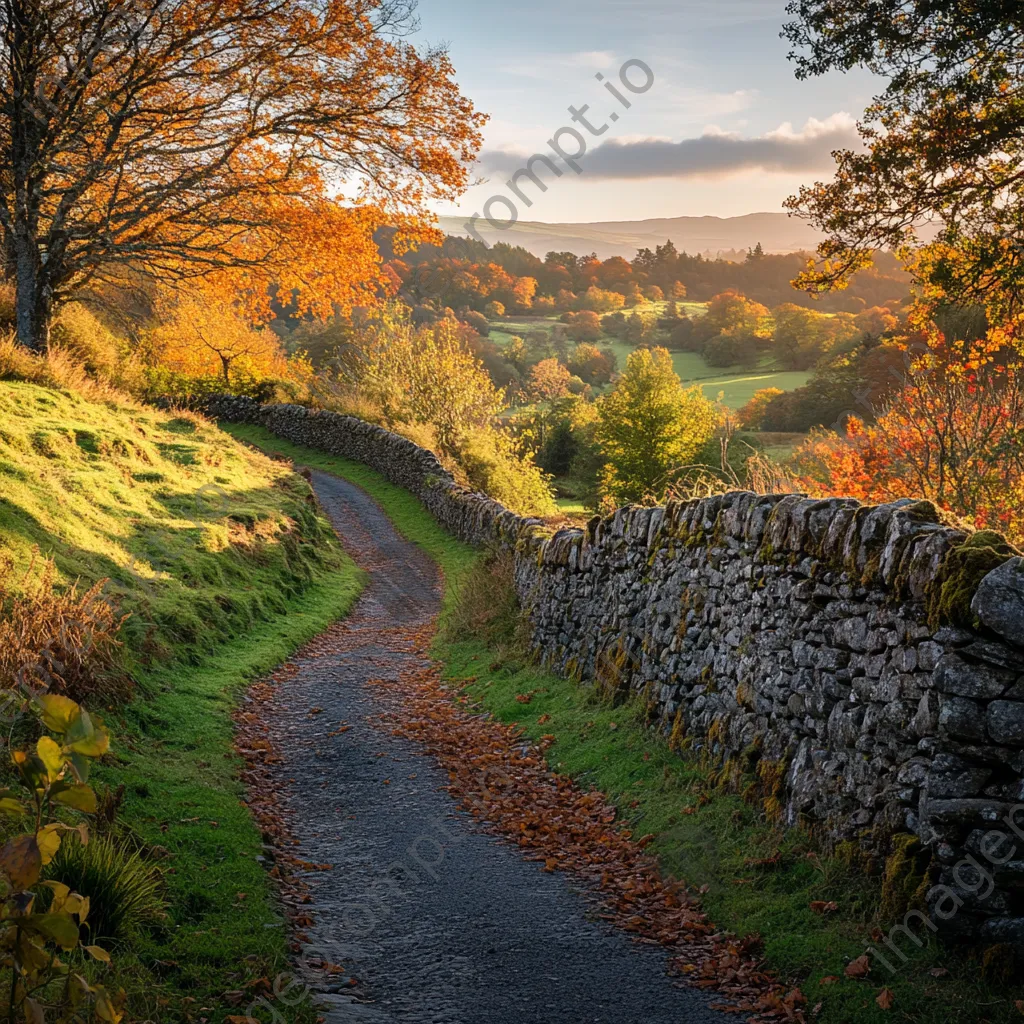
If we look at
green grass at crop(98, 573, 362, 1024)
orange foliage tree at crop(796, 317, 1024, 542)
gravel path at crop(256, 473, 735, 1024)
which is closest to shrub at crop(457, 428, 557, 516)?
orange foliage tree at crop(796, 317, 1024, 542)

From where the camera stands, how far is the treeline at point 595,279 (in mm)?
103688

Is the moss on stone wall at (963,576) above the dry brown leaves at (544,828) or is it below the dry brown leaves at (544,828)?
above

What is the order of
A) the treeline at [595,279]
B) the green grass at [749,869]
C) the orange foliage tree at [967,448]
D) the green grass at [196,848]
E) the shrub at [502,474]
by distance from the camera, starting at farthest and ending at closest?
the treeline at [595,279] < the shrub at [502,474] < the orange foliage tree at [967,448] < the green grass at [749,869] < the green grass at [196,848]

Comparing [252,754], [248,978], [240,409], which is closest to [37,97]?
[252,754]

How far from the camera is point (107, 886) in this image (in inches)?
187

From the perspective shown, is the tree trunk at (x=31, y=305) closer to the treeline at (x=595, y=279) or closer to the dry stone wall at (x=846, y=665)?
the dry stone wall at (x=846, y=665)

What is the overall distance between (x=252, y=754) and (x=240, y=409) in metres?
33.4

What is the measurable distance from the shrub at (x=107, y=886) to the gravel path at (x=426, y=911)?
1.04m

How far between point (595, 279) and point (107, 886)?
130m

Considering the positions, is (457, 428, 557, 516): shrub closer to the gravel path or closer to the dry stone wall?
the dry stone wall

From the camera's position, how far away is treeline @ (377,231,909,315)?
103688 mm

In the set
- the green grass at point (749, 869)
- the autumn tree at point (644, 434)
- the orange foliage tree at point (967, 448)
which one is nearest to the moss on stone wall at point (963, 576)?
the green grass at point (749, 869)

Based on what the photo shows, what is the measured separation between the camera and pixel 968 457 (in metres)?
11.8

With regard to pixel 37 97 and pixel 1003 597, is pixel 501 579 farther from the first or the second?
pixel 37 97
